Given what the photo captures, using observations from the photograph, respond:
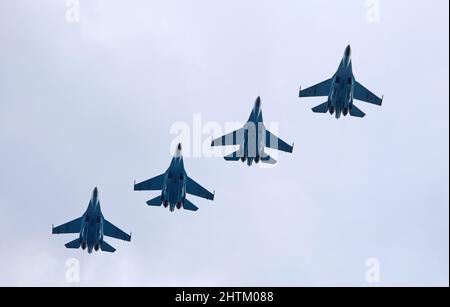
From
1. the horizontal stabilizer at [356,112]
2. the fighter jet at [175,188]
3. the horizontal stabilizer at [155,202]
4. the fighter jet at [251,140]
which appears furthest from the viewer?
the horizontal stabilizer at [155,202]

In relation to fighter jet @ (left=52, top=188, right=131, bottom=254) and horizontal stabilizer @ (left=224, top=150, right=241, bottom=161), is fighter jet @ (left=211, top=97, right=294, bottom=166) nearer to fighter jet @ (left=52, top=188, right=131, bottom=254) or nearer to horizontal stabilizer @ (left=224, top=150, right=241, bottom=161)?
horizontal stabilizer @ (left=224, top=150, right=241, bottom=161)

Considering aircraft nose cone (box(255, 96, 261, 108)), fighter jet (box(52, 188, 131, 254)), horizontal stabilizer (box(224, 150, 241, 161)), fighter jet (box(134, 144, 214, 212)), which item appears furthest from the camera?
horizontal stabilizer (box(224, 150, 241, 161))

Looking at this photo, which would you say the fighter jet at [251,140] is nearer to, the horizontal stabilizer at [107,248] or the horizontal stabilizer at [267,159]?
the horizontal stabilizer at [267,159]

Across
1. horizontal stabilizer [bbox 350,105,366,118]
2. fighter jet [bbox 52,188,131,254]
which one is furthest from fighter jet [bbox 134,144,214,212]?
horizontal stabilizer [bbox 350,105,366,118]

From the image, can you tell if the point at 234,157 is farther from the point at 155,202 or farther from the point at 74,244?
the point at 74,244

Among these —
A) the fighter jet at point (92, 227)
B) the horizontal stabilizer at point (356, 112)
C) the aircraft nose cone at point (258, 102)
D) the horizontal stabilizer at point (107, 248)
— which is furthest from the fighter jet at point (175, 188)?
the horizontal stabilizer at point (356, 112)

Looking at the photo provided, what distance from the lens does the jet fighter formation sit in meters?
83.4

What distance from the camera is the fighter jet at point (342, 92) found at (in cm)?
8119

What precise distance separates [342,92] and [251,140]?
11470 mm

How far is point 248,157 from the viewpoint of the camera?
88688 mm
